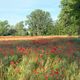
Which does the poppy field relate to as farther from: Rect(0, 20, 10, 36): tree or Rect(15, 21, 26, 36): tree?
Rect(15, 21, 26, 36): tree

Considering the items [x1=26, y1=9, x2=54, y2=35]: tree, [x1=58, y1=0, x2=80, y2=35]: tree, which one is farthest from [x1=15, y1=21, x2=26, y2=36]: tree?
[x1=58, y1=0, x2=80, y2=35]: tree

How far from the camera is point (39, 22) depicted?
13388 cm

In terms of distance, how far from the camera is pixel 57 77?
7664 millimetres

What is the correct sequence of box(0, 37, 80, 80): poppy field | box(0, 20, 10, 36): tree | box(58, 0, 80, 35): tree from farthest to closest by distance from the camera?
box(0, 20, 10, 36): tree, box(58, 0, 80, 35): tree, box(0, 37, 80, 80): poppy field

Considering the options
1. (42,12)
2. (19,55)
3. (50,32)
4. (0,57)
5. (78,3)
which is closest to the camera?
(0,57)

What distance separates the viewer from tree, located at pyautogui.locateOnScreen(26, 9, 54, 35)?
126938 millimetres

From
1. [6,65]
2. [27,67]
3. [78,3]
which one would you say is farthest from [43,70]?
[78,3]

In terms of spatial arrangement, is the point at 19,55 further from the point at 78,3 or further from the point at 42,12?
the point at 42,12

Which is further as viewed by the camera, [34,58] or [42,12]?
[42,12]

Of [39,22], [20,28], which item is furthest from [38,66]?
[39,22]

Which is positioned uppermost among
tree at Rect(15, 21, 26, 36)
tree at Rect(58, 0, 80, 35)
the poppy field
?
tree at Rect(58, 0, 80, 35)

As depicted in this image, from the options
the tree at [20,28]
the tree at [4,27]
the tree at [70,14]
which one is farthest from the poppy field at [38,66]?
the tree at [20,28]

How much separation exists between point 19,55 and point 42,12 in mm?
129610

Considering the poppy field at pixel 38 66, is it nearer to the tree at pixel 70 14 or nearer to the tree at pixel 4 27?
the tree at pixel 70 14
